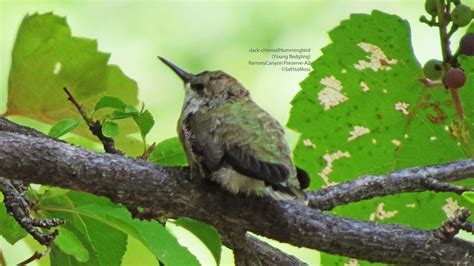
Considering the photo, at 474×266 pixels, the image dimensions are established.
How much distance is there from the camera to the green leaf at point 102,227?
1.55 meters

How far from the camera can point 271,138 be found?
5.65 ft

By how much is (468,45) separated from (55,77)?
93cm

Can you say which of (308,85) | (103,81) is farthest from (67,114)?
(308,85)

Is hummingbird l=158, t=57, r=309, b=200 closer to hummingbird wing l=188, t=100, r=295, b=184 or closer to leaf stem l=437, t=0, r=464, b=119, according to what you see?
hummingbird wing l=188, t=100, r=295, b=184

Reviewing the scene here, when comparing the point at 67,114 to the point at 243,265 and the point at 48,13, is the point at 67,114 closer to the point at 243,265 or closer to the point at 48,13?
the point at 48,13

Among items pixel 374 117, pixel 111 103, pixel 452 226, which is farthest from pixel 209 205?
pixel 374 117

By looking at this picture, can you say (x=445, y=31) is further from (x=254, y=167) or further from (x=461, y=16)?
(x=254, y=167)

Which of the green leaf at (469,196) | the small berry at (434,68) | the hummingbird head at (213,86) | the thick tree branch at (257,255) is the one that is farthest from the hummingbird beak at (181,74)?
the green leaf at (469,196)

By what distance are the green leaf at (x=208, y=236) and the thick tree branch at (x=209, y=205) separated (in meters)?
0.03

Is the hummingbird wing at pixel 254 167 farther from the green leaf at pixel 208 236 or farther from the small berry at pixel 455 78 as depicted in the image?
the small berry at pixel 455 78

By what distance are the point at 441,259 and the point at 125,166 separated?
1.80 ft

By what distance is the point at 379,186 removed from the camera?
179cm

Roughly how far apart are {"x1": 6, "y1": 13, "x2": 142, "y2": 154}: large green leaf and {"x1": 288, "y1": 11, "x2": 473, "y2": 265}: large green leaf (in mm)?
454

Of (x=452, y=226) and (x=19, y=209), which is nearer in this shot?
(x=452, y=226)
